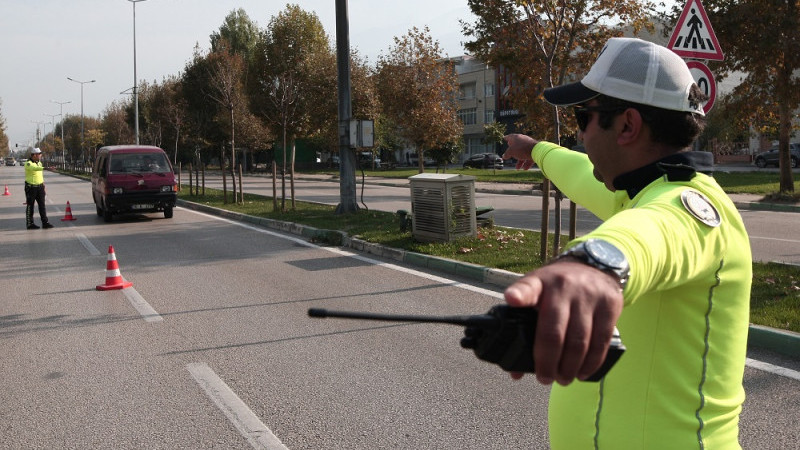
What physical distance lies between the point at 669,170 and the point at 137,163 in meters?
19.7

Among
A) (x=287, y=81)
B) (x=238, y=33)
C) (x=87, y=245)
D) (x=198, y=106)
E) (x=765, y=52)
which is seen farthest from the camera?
(x=238, y=33)

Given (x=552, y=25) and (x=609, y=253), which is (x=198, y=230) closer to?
(x=552, y=25)

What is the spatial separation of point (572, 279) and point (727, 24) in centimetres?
2038

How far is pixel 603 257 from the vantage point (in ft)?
3.61

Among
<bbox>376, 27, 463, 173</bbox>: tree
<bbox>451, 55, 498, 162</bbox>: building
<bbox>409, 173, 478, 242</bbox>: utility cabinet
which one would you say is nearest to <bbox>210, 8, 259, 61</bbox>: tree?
<bbox>451, 55, 498, 162</bbox>: building

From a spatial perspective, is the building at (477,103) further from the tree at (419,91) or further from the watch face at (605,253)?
the watch face at (605,253)

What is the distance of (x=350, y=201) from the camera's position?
1748cm

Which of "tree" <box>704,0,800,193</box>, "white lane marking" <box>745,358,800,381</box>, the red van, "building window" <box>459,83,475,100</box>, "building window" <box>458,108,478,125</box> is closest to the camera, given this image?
"white lane marking" <box>745,358,800,381</box>

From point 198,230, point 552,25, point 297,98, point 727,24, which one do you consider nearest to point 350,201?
point 198,230

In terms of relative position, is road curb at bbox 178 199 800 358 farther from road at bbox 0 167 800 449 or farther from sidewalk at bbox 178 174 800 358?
road at bbox 0 167 800 449

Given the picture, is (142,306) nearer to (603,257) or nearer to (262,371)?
(262,371)

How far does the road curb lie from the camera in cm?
598

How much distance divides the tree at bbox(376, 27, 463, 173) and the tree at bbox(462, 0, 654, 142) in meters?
11.3

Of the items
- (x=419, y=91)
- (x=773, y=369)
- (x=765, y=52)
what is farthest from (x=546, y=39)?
(x=419, y=91)
